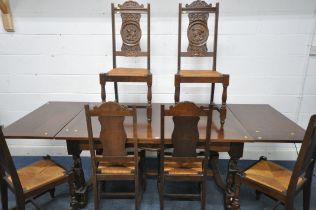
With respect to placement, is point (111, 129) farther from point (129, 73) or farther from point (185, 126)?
point (129, 73)

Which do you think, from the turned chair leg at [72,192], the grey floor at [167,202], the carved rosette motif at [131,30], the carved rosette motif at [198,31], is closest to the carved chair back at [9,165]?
the turned chair leg at [72,192]

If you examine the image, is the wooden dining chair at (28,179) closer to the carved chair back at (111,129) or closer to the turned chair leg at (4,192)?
the turned chair leg at (4,192)

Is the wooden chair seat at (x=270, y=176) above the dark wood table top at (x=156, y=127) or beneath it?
beneath

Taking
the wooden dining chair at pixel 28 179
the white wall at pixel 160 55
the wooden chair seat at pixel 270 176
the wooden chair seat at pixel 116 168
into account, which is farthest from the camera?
the white wall at pixel 160 55

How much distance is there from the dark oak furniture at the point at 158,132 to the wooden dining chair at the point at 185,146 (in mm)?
97

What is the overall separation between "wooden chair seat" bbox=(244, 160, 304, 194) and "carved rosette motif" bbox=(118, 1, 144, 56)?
56.5 inches

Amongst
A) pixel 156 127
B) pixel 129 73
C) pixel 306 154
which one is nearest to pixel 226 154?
pixel 156 127

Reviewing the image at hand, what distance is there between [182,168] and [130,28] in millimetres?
1333

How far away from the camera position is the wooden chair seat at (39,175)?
164cm

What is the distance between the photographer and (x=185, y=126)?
155 cm

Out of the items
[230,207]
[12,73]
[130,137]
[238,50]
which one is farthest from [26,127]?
[238,50]

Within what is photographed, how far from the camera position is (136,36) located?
7.42ft

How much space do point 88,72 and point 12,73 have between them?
80 centimetres

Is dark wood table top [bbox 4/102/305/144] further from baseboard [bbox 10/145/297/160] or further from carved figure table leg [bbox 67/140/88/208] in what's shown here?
baseboard [bbox 10/145/297/160]
